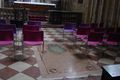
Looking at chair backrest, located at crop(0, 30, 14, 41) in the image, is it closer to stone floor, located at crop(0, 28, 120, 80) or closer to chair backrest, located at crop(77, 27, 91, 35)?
stone floor, located at crop(0, 28, 120, 80)

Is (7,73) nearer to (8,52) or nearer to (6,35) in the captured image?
(6,35)

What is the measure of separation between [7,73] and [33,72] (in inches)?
19.9

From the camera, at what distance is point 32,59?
4.36 m

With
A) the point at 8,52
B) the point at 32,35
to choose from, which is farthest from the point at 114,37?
the point at 8,52

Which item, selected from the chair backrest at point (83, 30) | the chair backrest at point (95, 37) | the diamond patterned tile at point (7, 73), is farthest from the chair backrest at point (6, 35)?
the chair backrest at point (83, 30)

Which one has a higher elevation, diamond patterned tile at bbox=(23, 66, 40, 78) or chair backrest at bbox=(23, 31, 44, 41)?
chair backrest at bbox=(23, 31, 44, 41)

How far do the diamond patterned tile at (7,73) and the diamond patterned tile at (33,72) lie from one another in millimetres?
236

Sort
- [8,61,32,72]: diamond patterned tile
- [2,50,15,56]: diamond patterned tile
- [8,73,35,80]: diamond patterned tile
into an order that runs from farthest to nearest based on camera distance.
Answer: [2,50,15,56]: diamond patterned tile < [8,61,32,72]: diamond patterned tile < [8,73,35,80]: diamond patterned tile

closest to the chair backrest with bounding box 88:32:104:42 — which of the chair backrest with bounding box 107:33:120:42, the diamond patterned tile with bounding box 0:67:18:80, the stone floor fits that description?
the chair backrest with bounding box 107:33:120:42

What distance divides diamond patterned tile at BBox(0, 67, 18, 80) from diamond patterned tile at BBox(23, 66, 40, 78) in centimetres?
24

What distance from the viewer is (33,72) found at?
3611 mm

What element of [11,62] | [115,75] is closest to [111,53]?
[11,62]

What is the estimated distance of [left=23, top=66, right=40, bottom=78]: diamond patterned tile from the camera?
349 centimetres

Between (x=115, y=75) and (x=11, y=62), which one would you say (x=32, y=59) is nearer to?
(x=11, y=62)
